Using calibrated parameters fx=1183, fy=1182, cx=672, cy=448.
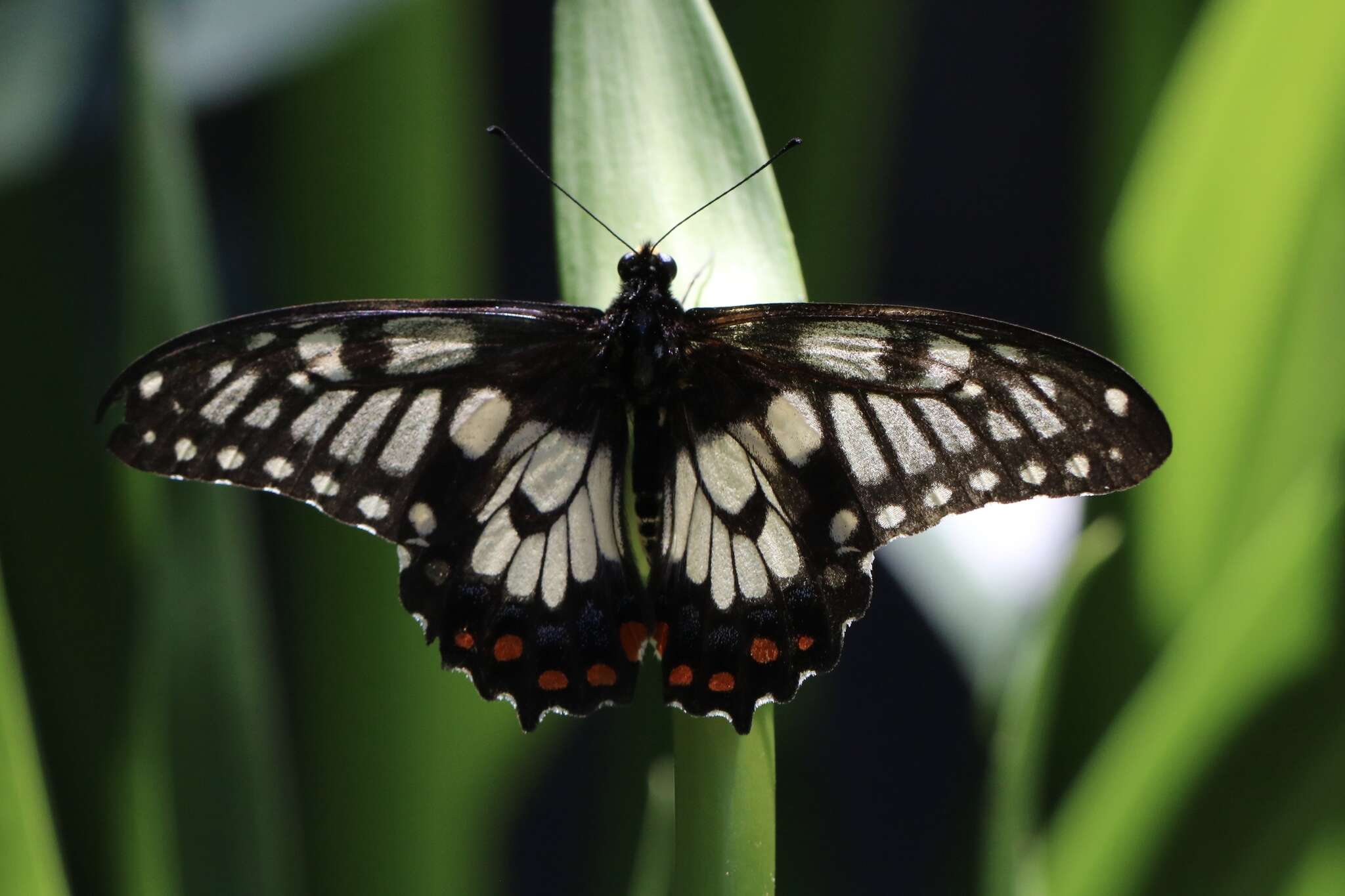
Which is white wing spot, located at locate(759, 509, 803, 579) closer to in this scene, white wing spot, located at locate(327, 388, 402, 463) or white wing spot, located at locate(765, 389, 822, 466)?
white wing spot, located at locate(765, 389, 822, 466)

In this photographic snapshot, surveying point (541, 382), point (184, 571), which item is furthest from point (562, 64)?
point (184, 571)

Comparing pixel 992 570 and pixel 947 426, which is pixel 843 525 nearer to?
pixel 947 426

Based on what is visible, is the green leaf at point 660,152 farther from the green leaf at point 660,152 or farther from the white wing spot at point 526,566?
the white wing spot at point 526,566

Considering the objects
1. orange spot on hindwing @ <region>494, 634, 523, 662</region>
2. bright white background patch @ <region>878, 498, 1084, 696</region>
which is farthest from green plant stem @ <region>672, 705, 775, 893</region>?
bright white background patch @ <region>878, 498, 1084, 696</region>

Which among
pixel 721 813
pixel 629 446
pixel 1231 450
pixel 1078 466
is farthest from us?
pixel 1231 450

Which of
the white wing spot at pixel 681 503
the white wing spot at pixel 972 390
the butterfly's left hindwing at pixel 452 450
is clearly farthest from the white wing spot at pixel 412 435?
the white wing spot at pixel 972 390

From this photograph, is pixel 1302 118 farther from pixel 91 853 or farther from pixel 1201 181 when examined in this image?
pixel 91 853

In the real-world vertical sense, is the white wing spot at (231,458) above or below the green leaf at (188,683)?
above

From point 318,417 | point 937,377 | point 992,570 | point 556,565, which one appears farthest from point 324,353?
point 992,570
